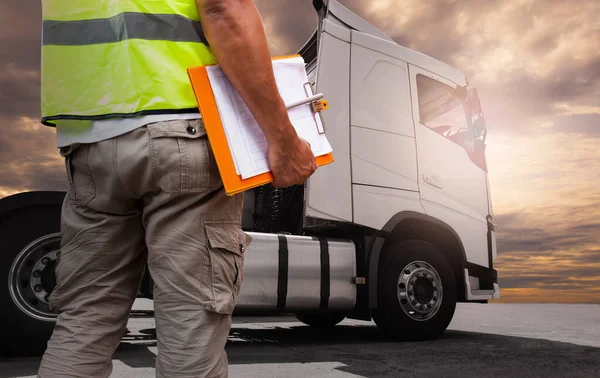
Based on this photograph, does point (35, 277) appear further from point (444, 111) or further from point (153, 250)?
point (444, 111)

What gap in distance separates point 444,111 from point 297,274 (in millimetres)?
2403

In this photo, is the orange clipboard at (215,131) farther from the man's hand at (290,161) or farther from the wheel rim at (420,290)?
the wheel rim at (420,290)

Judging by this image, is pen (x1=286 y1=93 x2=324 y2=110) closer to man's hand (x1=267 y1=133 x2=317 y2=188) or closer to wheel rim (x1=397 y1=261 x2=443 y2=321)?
man's hand (x1=267 y1=133 x2=317 y2=188)

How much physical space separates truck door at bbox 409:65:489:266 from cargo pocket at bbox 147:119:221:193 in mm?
4661

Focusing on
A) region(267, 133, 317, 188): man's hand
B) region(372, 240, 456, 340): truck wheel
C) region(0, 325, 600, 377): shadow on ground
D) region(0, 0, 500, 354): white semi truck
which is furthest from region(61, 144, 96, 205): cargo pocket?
region(372, 240, 456, 340): truck wheel

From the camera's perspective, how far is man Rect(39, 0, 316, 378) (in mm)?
1354

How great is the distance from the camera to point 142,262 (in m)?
1.56

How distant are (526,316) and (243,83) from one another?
27.5ft

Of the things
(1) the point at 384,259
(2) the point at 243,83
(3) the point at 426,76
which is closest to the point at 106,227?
(2) the point at 243,83

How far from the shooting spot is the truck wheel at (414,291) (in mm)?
5488

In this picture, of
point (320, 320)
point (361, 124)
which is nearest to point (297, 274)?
point (361, 124)

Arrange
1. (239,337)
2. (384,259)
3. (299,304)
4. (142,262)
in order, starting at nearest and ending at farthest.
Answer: (142,262)
(299,304)
(384,259)
(239,337)

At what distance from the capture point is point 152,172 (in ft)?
4.44

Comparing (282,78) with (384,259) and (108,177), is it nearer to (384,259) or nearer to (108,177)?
(108,177)
